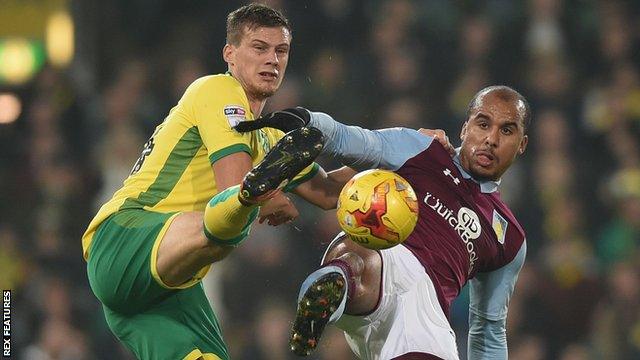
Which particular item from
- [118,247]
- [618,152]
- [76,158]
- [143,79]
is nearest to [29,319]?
[76,158]

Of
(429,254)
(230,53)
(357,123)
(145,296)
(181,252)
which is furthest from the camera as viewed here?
(357,123)

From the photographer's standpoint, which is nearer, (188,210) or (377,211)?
(377,211)

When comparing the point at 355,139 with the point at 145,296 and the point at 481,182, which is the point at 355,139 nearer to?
the point at 481,182

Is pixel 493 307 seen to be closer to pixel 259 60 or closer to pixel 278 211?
pixel 278 211

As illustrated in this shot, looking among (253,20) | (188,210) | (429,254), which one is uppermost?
(253,20)

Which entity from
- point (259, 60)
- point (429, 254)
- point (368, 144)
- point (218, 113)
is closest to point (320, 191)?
point (368, 144)

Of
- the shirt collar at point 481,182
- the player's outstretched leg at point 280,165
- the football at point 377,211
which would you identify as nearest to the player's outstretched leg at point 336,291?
the football at point 377,211

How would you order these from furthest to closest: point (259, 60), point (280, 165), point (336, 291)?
1. point (259, 60)
2. point (336, 291)
3. point (280, 165)

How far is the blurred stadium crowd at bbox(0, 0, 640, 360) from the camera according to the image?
7789mm

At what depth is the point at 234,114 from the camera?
4.55 m

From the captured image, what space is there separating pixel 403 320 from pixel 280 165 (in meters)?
1.09

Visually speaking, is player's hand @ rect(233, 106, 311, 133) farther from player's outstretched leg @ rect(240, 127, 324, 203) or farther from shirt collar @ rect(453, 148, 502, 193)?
shirt collar @ rect(453, 148, 502, 193)

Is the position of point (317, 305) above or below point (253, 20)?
below

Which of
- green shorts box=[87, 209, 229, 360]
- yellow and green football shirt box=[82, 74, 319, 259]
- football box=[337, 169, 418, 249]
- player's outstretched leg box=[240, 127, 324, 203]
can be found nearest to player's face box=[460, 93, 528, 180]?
football box=[337, 169, 418, 249]
